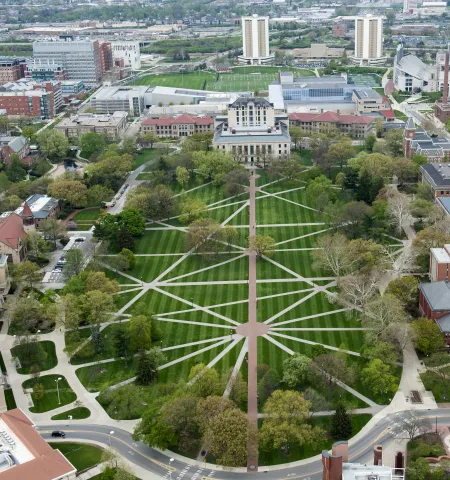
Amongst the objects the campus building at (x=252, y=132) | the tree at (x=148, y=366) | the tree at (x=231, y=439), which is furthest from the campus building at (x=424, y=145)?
the tree at (x=231, y=439)

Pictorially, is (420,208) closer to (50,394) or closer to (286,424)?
(286,424)

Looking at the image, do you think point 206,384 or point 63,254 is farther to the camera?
point 63,254

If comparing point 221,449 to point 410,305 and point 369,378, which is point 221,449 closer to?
point 369,378

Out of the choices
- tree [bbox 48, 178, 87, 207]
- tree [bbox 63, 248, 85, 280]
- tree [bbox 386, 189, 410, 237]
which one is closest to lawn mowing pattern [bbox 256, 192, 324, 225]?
tree [bbox 386, 189, 410, 237]

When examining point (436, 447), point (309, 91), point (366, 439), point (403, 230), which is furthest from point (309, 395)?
point (309, 91)

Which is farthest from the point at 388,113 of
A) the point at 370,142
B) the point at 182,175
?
the point at 182,175

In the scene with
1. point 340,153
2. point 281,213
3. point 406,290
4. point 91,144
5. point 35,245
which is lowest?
point 281,213

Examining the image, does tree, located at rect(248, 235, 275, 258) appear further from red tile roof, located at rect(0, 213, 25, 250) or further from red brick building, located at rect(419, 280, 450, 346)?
red tile roof, located at rect(0, 213, 25, 250)
